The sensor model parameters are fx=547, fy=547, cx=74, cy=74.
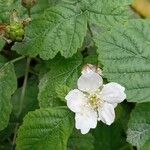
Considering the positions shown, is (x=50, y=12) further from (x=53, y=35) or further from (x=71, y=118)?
(x=71, y=118)

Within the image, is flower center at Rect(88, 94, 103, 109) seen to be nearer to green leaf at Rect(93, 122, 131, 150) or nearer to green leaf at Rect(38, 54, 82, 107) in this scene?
green leaf at Rect(38, 54, 82, 107)

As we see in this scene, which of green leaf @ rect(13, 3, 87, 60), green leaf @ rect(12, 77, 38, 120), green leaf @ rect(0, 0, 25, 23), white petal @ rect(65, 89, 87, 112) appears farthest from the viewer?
green leaf @ rect(12, 77, 38, 120)

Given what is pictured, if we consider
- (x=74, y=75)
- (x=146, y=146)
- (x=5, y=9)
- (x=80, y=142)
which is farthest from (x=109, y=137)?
(x=5, y=9)

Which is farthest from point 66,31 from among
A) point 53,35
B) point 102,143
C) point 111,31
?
point 102,143

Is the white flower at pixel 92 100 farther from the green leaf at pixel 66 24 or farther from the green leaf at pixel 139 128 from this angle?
the green leaf at pixel 66 24

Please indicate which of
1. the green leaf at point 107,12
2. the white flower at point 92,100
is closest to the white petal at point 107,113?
the white flower at point 92,100

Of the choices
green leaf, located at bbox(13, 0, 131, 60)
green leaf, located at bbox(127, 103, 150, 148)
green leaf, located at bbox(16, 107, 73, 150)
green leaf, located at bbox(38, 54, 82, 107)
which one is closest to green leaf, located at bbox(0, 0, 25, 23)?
green leaf, located at bbox(13, 0, 131, 60)
